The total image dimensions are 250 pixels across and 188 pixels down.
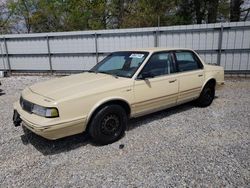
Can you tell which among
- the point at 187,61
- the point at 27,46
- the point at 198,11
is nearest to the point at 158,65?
the point at 187,61

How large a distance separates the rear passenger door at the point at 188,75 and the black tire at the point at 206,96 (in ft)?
0.77

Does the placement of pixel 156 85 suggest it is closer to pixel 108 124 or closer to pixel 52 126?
pixel 108 124

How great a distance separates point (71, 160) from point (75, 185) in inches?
24.6

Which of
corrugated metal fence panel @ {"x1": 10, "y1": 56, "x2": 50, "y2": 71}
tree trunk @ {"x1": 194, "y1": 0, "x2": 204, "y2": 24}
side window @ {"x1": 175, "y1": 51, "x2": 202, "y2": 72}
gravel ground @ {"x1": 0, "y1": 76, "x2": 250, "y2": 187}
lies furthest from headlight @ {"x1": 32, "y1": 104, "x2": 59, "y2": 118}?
tree trunk @ {"x1": 194, "y1": 0, "x2": 204, "y2": 24}

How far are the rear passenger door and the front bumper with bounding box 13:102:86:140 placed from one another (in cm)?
243

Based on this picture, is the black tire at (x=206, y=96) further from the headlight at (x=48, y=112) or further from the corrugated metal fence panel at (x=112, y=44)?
the corrugated metal fence panel at (x=112, y=44)

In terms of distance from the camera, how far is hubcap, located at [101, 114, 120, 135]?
3764 millimetres

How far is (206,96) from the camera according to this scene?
5691 millimetres

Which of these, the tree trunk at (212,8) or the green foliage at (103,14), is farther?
the green foliage at (103,14)

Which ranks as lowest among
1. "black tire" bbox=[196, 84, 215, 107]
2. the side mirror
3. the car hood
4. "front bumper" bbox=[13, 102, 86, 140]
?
"black tire" bbox=[196, 84, 215, 107]

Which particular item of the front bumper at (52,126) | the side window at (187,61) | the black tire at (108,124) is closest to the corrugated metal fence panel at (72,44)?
the side window at (187,61)

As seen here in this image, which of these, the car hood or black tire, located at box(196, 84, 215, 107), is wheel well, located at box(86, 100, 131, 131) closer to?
the car hood

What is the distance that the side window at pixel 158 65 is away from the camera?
4258 mm

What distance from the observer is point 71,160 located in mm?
3424
